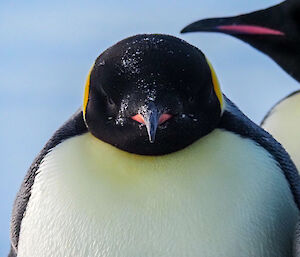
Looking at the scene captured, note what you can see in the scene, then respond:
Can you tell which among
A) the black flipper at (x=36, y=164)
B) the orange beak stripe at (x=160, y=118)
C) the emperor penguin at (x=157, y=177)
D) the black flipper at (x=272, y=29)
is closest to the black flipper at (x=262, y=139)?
the emperor penguin at (x=157, y=177)

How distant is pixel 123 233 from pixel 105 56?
1.85 ft

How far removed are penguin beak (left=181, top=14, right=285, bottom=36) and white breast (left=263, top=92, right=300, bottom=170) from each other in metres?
0.42

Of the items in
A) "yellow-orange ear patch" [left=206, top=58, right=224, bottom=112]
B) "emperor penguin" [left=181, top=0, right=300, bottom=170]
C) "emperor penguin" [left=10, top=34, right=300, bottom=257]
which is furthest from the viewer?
"emperor penguin" [left=181, top=0, right=300, bottom=170]

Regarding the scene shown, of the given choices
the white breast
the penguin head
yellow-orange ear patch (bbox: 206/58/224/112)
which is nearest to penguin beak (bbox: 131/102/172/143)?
the penguin head

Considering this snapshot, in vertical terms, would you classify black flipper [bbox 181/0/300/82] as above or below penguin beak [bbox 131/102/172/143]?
below

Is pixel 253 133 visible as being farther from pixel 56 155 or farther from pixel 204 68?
pixel 56 155

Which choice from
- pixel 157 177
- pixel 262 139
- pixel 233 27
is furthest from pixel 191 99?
pixel 233 27

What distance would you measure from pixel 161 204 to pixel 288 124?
1726mm

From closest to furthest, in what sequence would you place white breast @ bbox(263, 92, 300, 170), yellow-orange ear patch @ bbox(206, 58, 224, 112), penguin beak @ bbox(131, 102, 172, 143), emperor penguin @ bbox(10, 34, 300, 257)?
penguin beak @ bbox(131, 102, 172, 143) → emperor penguin @ bbox(10, 34, 300, 257) → yellow-orange ear patch @ bbox(206, 58, 224, 112) → white breast @ bbox(263, 92, 300, 170)

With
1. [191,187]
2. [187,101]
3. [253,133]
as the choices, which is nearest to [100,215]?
[191,187]

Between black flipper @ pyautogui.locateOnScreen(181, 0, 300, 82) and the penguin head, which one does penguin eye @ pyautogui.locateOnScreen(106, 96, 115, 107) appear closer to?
the penguin head

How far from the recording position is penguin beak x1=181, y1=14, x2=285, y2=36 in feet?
13.6

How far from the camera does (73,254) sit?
2.26 m

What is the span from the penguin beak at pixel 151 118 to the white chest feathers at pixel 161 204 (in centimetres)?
22
